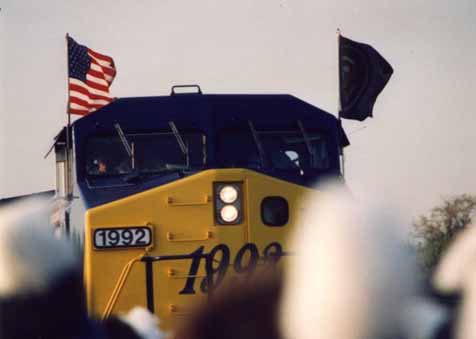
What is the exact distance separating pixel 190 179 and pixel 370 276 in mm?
1921

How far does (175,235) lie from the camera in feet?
20.2

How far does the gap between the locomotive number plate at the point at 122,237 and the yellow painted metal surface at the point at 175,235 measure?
0.03m

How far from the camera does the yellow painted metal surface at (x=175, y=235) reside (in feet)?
19.7

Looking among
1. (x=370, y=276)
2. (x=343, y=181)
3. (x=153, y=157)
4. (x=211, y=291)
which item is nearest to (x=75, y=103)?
(x=153, y=157)

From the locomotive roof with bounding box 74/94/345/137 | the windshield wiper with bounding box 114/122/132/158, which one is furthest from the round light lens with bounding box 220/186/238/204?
the windshield wiper with bounding box 114/122/132/158

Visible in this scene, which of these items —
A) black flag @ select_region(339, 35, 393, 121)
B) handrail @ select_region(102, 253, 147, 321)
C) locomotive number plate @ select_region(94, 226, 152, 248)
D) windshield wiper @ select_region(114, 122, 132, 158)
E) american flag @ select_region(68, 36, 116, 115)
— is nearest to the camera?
handrail @ select_region(102, 253, 147, 321)

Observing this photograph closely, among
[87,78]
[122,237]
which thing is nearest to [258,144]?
[122,237]

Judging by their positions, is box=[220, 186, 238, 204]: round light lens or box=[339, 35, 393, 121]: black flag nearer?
box=[220, 186, 238, 204]: round light lens

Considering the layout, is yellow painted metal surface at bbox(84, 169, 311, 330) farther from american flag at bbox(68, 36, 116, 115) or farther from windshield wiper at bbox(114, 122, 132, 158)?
A: american flag at bbox(68, 36, 116, 115)

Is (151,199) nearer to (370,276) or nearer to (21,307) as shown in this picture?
(21,307)

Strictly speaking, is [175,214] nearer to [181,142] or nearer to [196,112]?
[181,142]

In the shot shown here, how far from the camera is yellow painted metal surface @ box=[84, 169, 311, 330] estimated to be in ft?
19.7

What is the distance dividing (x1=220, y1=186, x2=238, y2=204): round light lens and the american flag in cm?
490

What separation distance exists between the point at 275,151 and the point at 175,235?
1485 mm
